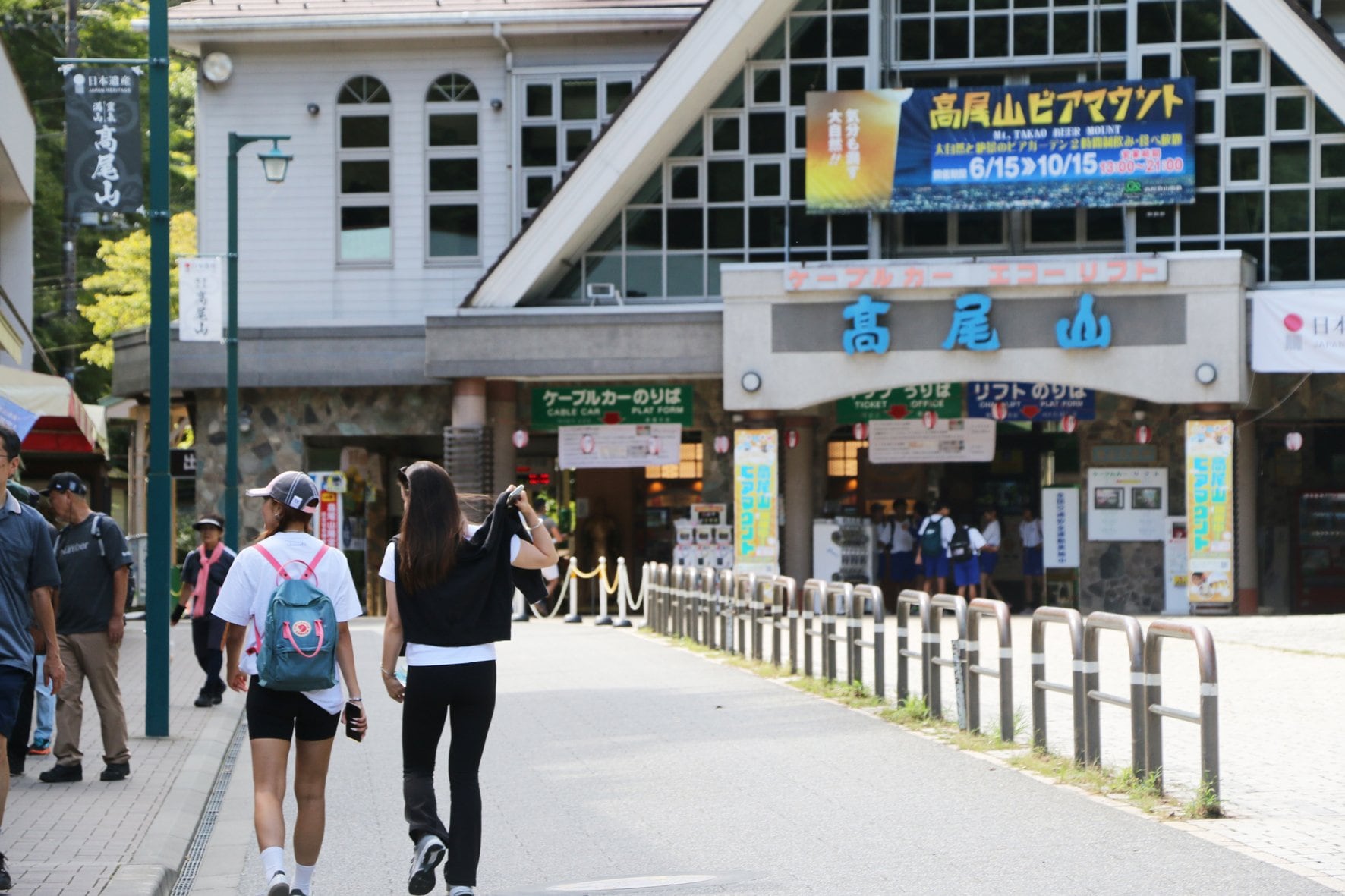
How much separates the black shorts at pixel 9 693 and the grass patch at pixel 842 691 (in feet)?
30.0

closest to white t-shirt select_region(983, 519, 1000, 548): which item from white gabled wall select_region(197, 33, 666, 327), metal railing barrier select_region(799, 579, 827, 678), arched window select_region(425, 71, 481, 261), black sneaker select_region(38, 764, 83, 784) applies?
white gabled wall select_region(197, 33, 666, 327)

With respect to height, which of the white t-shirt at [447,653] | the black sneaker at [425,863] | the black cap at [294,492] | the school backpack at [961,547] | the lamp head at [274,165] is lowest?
the black sneaker at [425,863]

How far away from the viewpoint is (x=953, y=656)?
1434 centimetres

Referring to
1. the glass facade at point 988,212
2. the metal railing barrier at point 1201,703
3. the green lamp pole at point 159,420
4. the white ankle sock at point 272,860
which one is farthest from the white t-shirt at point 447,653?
the glass facade at point 988,212

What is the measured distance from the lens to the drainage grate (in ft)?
29.6

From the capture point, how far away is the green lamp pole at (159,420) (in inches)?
559

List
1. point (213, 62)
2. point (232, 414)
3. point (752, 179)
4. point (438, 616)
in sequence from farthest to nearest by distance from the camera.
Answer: point (213, 62)
point (752, 179)
point (232, 414)
point (438, 616)

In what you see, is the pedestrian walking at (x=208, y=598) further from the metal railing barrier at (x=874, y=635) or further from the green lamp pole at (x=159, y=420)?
the metal railing barrier at (x=874, y=635)

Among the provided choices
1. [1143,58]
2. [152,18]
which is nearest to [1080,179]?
[1143,58]

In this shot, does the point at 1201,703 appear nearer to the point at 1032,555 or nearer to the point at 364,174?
the point at 1032,555

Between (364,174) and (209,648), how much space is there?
1992 centimetres

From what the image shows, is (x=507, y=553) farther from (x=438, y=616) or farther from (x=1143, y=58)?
(x=1143, y=58)

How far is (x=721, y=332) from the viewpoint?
31.5 meters

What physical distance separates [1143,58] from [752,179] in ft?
22.4
